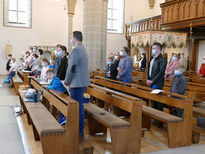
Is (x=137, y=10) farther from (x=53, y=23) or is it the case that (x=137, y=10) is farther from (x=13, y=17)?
(x=13, y=17)

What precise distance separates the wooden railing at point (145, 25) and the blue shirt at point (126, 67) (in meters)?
8.13

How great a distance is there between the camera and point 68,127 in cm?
314

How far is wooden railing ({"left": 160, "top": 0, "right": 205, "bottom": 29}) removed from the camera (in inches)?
370

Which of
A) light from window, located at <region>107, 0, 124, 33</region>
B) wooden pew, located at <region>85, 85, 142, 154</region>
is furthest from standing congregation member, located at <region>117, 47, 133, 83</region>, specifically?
light from window, located at <region>107, 0, 124, 33</region>

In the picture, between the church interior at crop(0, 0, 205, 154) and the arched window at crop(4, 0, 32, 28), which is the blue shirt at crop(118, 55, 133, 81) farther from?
the arched window at crop(4, 0, 32, 28)

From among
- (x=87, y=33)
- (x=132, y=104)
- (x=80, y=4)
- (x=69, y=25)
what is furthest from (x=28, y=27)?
(x=132, y=104)

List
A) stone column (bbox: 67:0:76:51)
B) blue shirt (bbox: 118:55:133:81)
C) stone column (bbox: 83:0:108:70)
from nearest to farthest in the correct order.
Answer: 1. blue shirt (bbox: 118:55:133:81)
2. stone column (bbox: 83:0:108:70)
3. stone column (bbox: 67:0:76:51)

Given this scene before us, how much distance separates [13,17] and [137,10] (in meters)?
10.4

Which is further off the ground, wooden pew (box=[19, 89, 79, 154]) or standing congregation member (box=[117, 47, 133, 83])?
standing congregation member (box=[117, 47, 133, 83])

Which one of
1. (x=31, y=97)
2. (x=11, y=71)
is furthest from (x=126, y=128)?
(x=11, y=71)

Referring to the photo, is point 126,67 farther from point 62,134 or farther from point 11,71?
point 11,71

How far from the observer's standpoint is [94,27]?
10023mm

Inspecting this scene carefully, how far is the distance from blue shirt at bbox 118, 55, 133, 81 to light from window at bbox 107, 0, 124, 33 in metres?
14.4

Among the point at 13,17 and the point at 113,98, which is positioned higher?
the point at 13,17
